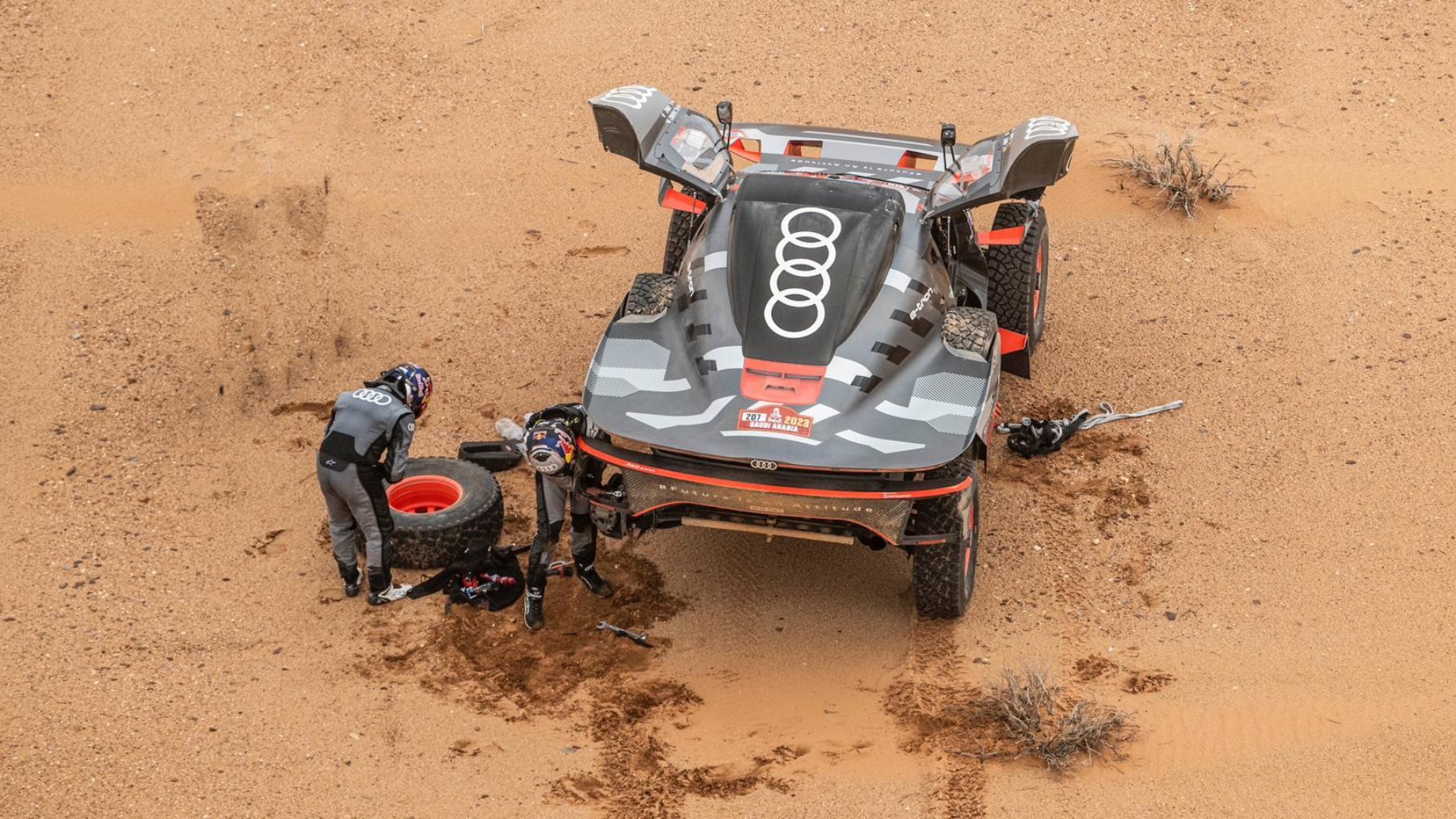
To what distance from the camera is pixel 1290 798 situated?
7727 millimetres

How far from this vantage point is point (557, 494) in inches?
350

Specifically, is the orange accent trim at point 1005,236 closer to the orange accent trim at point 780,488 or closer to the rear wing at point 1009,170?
the rear wing at point 1009,170

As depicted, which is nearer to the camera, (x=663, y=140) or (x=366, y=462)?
(x=366, y=462)

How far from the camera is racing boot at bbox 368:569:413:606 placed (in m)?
A: 9.17

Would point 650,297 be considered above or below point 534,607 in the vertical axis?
above

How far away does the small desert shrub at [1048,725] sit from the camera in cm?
794

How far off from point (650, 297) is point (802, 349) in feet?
3.89

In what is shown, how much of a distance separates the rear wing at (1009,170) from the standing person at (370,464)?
3.17 metres

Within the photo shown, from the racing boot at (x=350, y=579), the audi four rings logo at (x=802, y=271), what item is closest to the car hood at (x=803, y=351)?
the audi four rings logo at (x=802, y=271)

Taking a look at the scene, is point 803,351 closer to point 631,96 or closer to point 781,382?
point 781,382

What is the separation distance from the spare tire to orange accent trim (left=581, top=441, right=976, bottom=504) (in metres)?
1.55

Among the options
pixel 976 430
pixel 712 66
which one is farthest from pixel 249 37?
pixel 976 430

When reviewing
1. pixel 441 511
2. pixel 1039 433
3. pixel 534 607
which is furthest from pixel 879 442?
pixel 441 511

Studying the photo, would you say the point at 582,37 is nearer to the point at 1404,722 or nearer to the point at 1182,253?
the point at 1182,253
